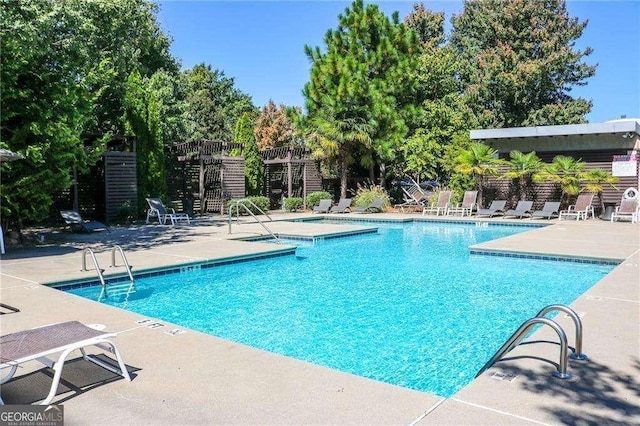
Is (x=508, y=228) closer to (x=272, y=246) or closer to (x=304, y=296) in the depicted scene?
(x=272, y=246)

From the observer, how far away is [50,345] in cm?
328

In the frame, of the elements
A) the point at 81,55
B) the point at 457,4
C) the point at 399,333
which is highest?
the point at 457,4

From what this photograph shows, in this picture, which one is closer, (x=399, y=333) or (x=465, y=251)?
(x=399, y=333)

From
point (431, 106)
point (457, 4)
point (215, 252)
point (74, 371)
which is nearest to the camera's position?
point (74, 371)

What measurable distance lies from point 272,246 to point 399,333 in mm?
5566

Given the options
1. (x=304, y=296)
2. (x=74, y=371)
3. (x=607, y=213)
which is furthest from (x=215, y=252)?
(x=607, y=213)

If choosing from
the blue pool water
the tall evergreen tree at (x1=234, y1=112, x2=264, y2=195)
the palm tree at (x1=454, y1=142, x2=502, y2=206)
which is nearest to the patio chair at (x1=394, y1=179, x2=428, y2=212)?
the palm tree at (x1=454, y1=142, x2=502, y2=206)

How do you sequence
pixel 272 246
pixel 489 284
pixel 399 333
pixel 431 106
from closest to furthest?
1. pixel 399 333
2. pixel 489 284
3. pixel 272 246
4. pixel 431 106

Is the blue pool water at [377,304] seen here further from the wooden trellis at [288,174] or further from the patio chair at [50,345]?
the wooden trellis at [288,174]

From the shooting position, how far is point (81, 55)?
37.9 feet

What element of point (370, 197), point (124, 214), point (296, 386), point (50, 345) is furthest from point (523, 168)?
point (50, 345)

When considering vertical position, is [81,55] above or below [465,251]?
above

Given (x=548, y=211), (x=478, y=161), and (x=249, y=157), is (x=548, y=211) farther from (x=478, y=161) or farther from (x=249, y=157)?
(x=249, y=157)

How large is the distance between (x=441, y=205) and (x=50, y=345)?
18466 millimetres
